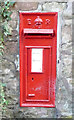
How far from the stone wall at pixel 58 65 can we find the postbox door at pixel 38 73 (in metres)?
0.18

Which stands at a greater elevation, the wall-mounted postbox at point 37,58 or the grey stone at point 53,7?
the grey stone at point 53,7

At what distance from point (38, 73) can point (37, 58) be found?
25 cm

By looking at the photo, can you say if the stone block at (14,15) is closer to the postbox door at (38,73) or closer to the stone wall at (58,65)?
the stone wall at (58,65)

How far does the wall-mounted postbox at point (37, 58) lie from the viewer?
2.30 metres

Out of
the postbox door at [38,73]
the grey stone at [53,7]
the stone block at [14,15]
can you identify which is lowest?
the postbox door at [38,73]

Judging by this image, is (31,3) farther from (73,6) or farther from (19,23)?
(73,6)

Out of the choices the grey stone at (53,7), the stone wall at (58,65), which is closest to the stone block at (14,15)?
the stone wall at (58,65)

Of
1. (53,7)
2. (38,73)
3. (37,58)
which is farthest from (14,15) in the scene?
(38,73)

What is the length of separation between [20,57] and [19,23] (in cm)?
56

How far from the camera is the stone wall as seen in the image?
2.34m

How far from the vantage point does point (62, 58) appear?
94.7 inches

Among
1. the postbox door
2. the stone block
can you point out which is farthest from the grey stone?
the postbox door

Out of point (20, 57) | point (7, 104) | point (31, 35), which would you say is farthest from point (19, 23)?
point (7, 104)

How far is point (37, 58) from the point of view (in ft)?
7.74
